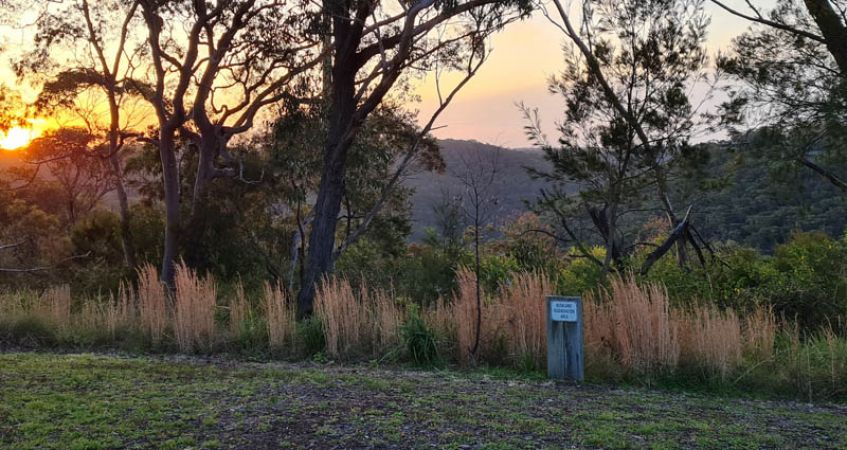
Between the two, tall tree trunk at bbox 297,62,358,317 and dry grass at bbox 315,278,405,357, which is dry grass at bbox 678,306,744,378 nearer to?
dry grass at bbox 315,278,405,357

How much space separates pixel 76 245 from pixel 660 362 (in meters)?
17.0

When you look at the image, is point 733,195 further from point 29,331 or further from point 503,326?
point 29,331

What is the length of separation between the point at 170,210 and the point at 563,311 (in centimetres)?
1431

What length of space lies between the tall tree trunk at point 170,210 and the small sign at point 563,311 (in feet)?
39.6

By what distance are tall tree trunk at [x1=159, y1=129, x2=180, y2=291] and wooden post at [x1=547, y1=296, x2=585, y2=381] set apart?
39.6 ft

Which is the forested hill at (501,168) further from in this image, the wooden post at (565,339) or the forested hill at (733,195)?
the wooden post at (565,339)

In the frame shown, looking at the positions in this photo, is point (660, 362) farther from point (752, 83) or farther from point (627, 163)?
point (752, 83)

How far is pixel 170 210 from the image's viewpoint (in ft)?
62.4

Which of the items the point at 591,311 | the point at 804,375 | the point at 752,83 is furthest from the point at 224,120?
the point at 804,375

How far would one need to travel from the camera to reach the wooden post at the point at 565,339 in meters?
7.10

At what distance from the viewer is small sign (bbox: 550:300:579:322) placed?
7102mm

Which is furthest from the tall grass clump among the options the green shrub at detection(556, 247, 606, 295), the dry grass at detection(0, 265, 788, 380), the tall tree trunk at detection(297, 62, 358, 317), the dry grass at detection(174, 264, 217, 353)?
the tall tree trunk at detection(297, 62, 358, 317)

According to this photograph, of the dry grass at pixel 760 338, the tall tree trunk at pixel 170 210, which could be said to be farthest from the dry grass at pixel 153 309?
the tall tree trunk at pixel 170 210

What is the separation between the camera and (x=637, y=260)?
41.5 ft
